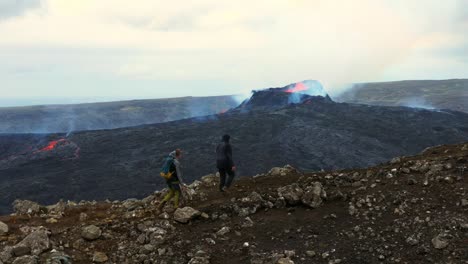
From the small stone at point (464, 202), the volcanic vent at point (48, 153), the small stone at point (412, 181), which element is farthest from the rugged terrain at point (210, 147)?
the small stone at point (464, 202)

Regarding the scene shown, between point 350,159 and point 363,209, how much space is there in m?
29.2

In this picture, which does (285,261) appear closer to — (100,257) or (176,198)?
(100,257)

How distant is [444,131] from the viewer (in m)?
47.0

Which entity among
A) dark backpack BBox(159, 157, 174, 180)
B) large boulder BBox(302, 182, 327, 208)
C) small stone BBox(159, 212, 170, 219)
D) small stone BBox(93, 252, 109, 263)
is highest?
dark backpack BBox(159, 157, 174, 180)

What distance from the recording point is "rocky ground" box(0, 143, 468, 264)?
8.52 meters

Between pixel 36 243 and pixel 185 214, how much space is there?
10.1 feet

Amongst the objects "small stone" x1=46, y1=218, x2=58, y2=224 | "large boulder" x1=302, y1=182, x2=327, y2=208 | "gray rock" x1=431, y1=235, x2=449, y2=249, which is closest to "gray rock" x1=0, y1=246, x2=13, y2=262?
"small stone" x1=46, y1=218, x2=58, y2=224

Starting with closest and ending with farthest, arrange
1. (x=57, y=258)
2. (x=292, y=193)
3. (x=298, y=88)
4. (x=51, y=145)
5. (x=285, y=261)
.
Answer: (x=285, y=261), (x=57, y=258), (x=292, y=193), (x=51, y=145), (x=298, y=88)

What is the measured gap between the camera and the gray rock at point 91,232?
9.43 metres

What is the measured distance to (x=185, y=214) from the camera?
10.1 meters

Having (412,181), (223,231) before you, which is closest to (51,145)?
(223,231)

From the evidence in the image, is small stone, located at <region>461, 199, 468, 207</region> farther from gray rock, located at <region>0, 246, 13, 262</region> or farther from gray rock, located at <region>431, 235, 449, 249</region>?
gray rock, located at <region>0, 246, 13, 262</region>

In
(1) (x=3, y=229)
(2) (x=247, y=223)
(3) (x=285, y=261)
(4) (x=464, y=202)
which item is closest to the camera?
(3) (x=285, y=261)

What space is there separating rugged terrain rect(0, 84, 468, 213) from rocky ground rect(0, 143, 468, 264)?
68.2 ft
